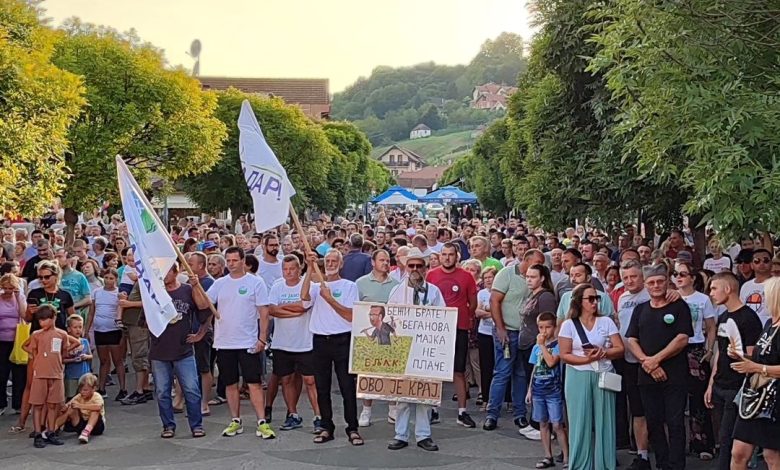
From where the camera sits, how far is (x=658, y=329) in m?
7.29

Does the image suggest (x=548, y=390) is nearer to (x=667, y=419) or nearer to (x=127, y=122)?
(x=667, y=419)

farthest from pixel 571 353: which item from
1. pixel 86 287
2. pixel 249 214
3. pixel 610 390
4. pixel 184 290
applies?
pixel 249 214

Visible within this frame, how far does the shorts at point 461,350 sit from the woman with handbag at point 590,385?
2.03m

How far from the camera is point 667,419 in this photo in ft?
24.2

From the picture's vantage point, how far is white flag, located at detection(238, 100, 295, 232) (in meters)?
8.76

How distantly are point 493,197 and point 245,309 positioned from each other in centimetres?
4725

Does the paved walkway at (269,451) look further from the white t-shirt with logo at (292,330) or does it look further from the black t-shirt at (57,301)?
the black t-shirt at (57,301)

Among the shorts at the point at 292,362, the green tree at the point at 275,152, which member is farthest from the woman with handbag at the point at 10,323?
the green tree at the point at 275,152

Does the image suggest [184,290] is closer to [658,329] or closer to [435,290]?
[435,290]

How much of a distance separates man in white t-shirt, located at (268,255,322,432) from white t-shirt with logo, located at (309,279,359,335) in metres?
0.18

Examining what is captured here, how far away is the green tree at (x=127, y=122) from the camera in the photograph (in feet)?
Result: 59.8

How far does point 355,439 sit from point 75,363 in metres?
3.10

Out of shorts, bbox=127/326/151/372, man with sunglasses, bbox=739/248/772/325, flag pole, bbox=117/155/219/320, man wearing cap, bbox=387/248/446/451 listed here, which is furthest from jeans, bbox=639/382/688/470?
shorts, bbox=127/326/151/372

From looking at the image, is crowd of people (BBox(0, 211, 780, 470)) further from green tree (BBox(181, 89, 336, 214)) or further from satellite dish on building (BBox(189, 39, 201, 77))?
satellite dish on building (BBox(189, 39, 201, 77))
